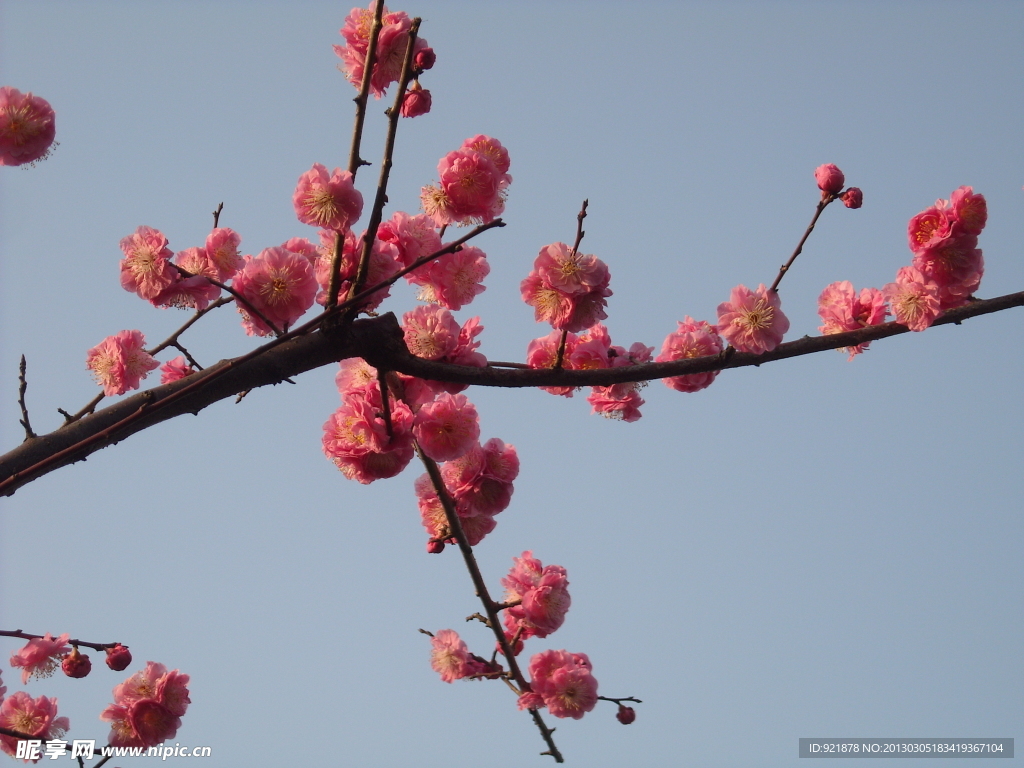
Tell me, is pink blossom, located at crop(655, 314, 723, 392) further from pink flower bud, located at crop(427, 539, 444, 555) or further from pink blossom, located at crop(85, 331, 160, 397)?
pink blossom, located at crop(85, 331, 160, 397)

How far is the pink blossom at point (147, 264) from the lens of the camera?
8.63ft

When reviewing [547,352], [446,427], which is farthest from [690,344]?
[446,427]

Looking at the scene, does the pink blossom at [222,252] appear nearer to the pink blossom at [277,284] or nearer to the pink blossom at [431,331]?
A: the pink blossom at [277,284]

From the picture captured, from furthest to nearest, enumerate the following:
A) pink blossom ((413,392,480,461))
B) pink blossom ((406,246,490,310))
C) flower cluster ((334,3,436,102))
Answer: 1. pink blossom ((406,246,490,310))
2. pink blossom ((413,392,480,461))
3. flower cluster ((334,3,436,102))

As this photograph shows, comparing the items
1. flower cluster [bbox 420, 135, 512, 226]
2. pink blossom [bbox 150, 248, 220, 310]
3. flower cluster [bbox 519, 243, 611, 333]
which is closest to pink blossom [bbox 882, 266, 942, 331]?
flower cluster [bbox 519, 243, 611, 333]

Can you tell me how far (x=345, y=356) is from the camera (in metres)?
2.34

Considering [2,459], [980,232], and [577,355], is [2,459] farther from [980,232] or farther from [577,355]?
[980,232]

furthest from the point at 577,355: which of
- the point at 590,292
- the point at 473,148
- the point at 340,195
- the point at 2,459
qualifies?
the point at 2,459

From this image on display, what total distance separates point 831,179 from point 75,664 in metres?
3.31

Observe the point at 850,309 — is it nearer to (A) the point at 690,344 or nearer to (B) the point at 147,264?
(A) the point at 690,344

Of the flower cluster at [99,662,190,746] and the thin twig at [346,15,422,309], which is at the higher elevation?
the thin twig at [346,15,422,309]

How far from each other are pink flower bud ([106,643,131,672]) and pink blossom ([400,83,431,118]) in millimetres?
2285

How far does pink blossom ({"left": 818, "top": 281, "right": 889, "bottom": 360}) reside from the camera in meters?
3.06

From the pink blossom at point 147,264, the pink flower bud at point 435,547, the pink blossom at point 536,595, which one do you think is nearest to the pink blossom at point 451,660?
the pink blossom at point 536,595
